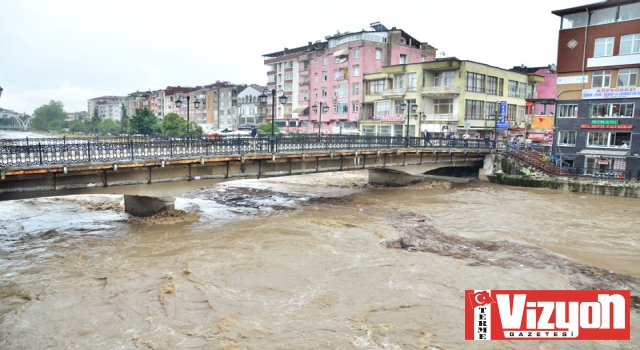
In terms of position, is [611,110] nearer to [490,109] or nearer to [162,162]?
[490,109]

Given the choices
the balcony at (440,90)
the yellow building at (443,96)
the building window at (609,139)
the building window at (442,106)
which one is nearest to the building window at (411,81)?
the yellow building at (443,96)

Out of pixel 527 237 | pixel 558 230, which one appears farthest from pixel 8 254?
pixel 558 230

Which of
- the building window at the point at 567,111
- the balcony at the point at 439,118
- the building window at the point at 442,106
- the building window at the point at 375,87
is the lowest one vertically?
the balcony at the point at 439,118

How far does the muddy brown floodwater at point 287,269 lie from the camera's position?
10039 millimetres

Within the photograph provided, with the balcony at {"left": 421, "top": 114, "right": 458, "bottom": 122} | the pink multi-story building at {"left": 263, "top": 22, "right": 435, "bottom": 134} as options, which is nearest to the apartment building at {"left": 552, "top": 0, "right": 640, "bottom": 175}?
the balcony at {"left": 421, "top": 114, "right": 458, "bottom": 122}

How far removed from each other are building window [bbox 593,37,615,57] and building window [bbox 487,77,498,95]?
15.8 metres

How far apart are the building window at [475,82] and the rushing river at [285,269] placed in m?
22.0

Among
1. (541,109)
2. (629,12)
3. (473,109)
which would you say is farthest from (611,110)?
(541,109)

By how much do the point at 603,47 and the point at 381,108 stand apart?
78.5ft

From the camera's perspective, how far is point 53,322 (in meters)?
10.5

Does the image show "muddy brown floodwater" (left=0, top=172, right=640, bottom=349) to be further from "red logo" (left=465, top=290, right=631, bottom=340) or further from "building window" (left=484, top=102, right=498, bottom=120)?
"building window" (left=484, top=102, right=498, bottom=120)

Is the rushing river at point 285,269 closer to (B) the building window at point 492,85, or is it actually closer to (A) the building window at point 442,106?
(A) the building window at point 442,106

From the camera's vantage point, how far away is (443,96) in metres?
46.1

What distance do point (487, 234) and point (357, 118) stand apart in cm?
3719
